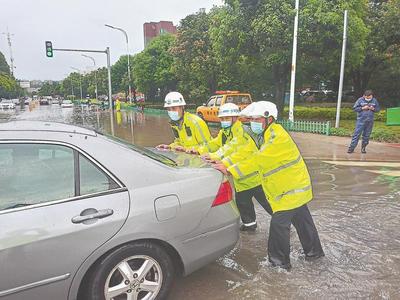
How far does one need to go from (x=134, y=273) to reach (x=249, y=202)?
83.4 inches

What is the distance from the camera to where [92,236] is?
252 cm

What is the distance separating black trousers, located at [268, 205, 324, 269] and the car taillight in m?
0.63

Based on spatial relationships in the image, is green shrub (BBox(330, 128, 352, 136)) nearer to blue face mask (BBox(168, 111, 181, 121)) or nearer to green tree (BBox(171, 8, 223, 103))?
blue face mask (BBox(168, 111, 181, 121))

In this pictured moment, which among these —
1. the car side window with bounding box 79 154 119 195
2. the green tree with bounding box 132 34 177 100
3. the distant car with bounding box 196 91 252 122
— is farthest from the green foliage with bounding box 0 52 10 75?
the car side window with bounding box 79 154 119 195

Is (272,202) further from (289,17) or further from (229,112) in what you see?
(289,17)

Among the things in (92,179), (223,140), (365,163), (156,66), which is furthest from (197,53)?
(92,179)

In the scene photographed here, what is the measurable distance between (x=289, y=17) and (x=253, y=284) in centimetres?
1495

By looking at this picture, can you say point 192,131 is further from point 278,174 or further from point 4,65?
point 4,65

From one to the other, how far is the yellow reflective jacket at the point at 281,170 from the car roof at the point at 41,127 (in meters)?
1.49

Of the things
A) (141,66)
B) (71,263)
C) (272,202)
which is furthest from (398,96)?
(71,263)

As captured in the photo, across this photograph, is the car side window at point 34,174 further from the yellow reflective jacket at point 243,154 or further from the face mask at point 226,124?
the face mask at point 226,124

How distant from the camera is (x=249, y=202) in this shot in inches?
180

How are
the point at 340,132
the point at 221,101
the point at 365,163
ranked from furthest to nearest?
1. the point at 221,101
2. the point at 340,132
3. the point at 365,163

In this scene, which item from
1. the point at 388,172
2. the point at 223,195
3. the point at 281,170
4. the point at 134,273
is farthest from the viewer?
the point at 388,172
